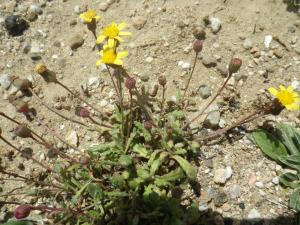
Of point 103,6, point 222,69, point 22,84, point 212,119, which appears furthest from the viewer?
point 103,6

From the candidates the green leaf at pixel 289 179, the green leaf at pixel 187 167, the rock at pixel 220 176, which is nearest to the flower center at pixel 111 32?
the green leaf at pixel 187 167

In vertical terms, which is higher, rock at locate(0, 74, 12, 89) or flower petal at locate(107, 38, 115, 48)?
flower petal at locate(107, 38, 115, 48)

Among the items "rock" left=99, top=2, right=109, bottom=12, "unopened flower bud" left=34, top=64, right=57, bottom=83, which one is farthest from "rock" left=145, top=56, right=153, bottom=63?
"unopened flower bud" left=34, top=64, right=57, bottom=83

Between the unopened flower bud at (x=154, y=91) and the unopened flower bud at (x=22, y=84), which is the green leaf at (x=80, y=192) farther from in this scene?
the unopened flower bud at (x=22, y=84)

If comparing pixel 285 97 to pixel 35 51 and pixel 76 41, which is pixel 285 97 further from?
pixel 35 51

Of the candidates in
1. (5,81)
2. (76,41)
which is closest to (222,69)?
(76,41)

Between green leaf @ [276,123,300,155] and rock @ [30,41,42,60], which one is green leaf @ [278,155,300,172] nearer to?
green leaf @ [276,123,300,155]
